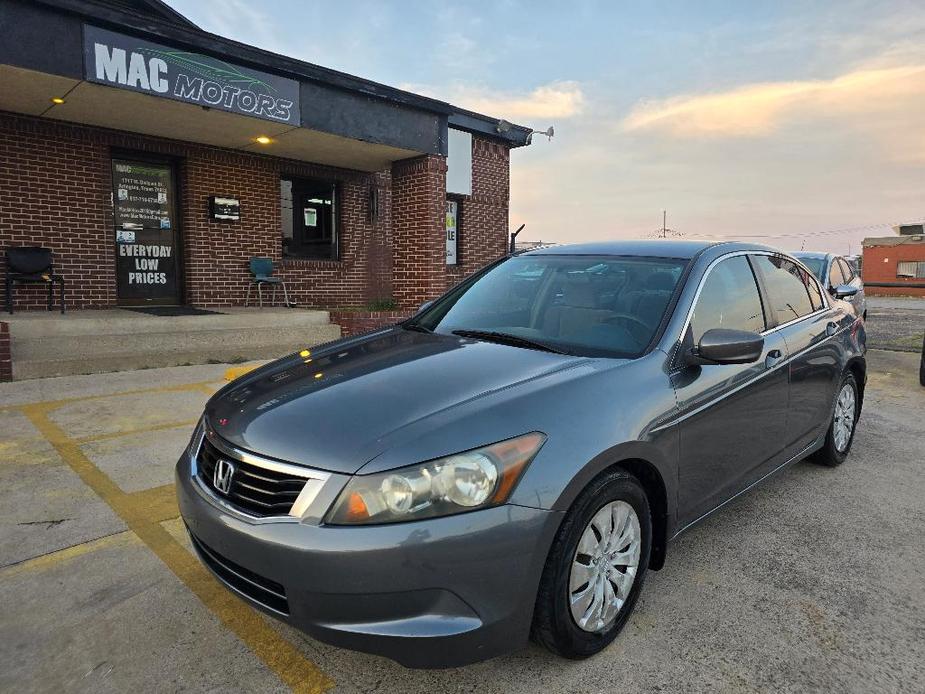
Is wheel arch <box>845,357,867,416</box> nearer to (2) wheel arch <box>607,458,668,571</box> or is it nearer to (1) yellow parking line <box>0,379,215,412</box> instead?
(2) wheel arch <box>607,458,668,571</box>

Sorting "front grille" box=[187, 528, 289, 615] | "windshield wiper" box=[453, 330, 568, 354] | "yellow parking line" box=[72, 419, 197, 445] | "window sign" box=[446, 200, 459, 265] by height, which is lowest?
"yellow parking line" box=[72, 419, 197, 445]

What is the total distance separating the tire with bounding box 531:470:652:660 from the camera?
2.09 meters

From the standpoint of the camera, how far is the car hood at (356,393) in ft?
6.73

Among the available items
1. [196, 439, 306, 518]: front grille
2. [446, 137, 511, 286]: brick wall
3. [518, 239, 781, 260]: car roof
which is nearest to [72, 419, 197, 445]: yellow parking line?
[196, 439, 306, 518]: front grille

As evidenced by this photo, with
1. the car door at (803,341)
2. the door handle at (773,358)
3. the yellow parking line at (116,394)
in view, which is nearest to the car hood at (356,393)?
the door handle at (773,358)

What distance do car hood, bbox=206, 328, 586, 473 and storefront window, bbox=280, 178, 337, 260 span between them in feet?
29.9

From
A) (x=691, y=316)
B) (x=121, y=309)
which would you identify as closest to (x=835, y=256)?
(x=691, y=316)

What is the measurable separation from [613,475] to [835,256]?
897 cm

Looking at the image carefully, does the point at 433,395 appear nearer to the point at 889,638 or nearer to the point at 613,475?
the point at 613,475

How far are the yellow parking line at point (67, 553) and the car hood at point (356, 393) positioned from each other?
42.7 inches

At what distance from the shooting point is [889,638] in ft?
8.11

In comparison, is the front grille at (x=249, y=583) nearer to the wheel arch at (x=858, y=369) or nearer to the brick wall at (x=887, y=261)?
the wheel arch at (x=858, y=369)

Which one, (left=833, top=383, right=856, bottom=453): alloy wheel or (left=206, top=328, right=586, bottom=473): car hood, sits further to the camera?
(left=833, top=383, right=856, bottom=453): alloy wheel

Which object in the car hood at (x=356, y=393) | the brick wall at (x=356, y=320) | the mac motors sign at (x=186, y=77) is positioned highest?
the mac motors sign at (x=186, y=77)
